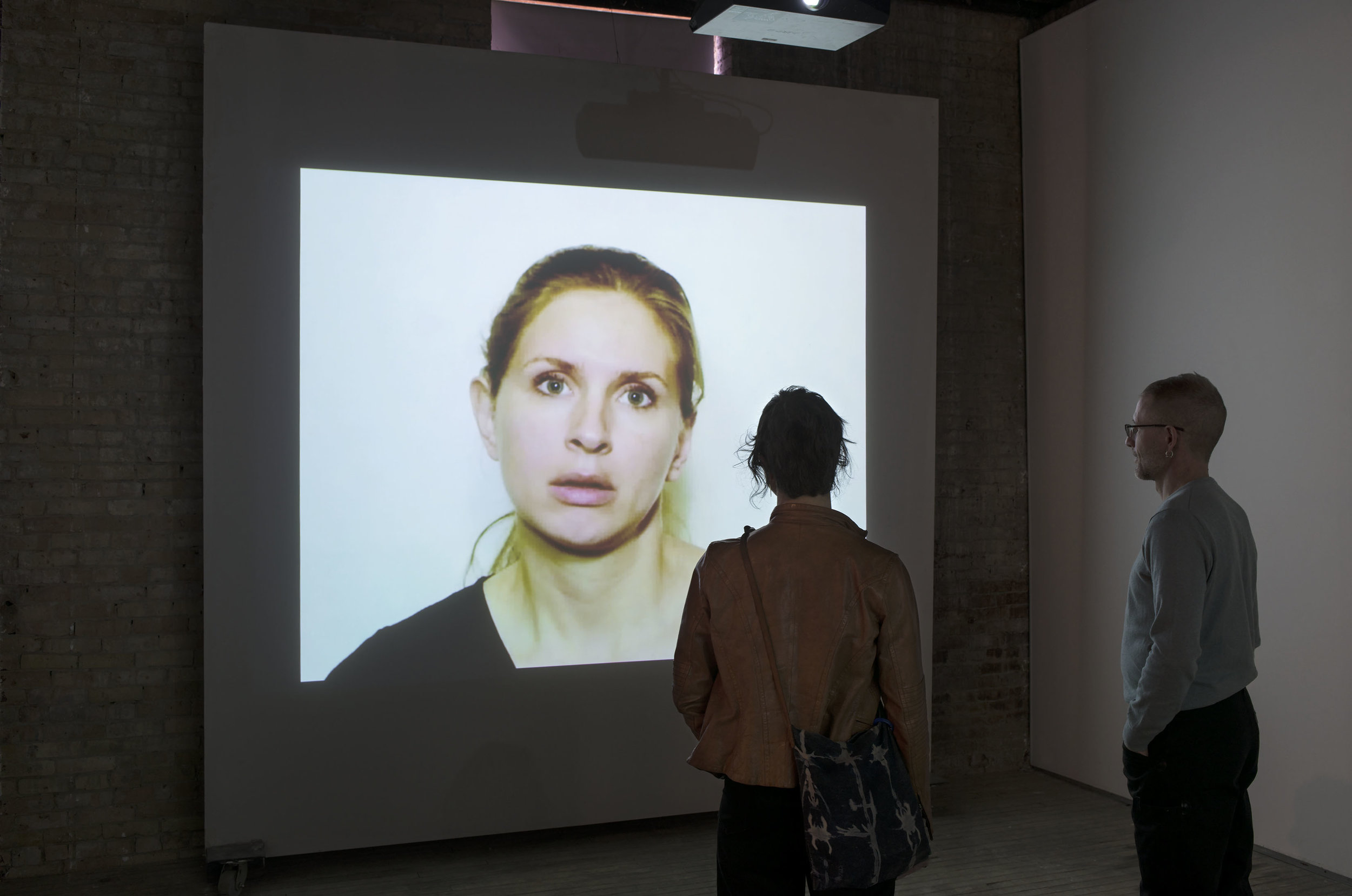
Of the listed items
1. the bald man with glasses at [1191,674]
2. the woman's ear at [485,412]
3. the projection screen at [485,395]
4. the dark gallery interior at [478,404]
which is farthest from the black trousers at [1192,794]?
the woman's ear at [485,412]

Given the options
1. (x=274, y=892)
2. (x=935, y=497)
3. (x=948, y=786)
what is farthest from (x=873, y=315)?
(x=274, y=892)

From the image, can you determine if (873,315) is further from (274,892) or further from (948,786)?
(274,892)

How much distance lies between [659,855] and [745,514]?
56.6 inches

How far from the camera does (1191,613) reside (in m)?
2.41

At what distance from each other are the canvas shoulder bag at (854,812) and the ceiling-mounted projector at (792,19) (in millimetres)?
2508

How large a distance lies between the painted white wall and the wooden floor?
0.54 m

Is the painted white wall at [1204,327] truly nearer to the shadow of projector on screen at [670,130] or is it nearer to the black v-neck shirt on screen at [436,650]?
the shadow of projector on screen at [670,130]

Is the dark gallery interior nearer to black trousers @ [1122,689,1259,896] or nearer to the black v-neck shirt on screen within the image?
the black v-neck shirt on screen

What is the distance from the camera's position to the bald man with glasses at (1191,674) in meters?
2.43

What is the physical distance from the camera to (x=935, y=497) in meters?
5.07

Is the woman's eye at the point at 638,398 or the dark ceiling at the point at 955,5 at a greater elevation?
the dark ceiling at the point at 955,5

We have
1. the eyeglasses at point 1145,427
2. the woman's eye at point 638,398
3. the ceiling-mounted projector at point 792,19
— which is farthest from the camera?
the woman's eye at point 638,398

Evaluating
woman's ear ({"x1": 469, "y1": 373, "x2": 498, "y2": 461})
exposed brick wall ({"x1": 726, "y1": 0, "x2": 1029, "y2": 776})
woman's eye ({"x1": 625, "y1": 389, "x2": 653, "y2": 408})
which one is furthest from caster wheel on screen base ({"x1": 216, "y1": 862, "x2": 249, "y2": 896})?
exposed brick wall ({"x1": 726, "y1": 0, "x2": 1029, "y2": 776})

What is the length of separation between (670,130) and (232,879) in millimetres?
3408
